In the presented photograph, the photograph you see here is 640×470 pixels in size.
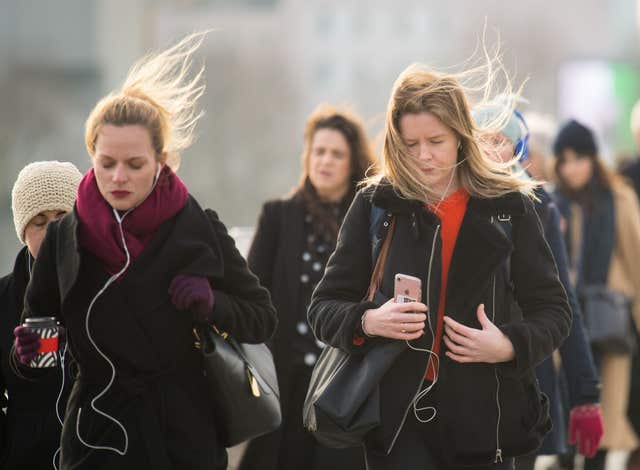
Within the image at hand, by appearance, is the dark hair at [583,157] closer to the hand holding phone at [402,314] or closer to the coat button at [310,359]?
the coat button at [310,359]

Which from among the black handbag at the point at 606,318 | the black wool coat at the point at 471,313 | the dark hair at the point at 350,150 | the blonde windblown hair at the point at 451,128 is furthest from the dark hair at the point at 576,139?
the black wool coat at the point at 471,313

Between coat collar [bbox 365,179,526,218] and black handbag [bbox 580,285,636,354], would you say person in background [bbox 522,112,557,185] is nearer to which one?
black handbag [bbox 580,285,636,354]

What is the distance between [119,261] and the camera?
14.4ft

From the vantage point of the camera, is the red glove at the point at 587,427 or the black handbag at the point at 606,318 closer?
the red glove at the point at 587,427

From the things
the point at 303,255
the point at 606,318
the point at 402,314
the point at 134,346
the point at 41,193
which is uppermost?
the point at 41,193

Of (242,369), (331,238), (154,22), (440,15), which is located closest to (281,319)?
(331,238)

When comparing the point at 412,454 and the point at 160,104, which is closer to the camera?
the point at 412,454

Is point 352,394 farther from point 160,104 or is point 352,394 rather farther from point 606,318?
point 606,318

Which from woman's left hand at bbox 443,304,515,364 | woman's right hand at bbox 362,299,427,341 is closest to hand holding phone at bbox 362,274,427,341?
woman's right hand at bbox 362,299,427,341

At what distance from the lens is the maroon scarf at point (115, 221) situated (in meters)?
4.39

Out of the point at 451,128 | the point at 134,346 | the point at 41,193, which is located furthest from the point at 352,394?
the point at 41,193

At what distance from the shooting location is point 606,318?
8.02m

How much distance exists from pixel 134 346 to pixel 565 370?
204cm

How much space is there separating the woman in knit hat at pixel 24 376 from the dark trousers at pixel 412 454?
1.17 m
